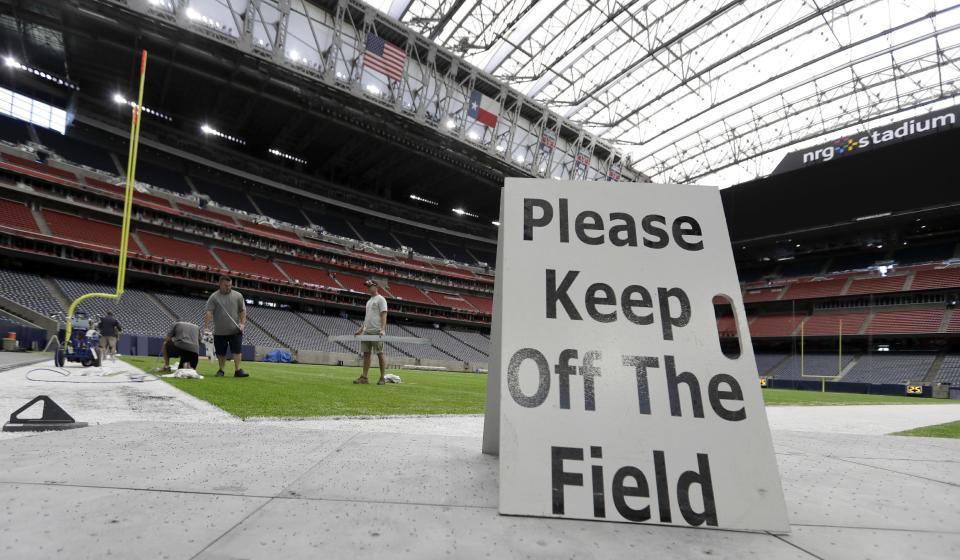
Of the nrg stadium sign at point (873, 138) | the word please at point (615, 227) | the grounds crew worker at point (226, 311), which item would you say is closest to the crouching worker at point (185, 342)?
the grounds crew worker at point (226, 311)

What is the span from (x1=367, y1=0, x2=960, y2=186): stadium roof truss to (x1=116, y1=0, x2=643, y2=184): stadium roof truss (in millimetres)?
1094

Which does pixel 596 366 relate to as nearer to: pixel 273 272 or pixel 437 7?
pixel 437 7

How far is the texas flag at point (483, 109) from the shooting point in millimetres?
26766

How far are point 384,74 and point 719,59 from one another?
1729 cm

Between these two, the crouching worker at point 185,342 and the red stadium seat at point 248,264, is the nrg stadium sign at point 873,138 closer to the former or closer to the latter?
the crouching worker at point 185,342

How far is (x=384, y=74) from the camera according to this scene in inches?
888

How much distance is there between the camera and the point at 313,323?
28953 mm

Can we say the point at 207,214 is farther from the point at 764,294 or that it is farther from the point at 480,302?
the point at 764,294

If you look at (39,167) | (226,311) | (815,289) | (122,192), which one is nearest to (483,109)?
(122,192)

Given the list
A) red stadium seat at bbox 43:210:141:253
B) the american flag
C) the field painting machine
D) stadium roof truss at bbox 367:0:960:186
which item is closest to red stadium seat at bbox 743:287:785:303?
stadium roof truss at bbox 367:0:960:186

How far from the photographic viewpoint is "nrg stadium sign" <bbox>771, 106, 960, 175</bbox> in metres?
23.7

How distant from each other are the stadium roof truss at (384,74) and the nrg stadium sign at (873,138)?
473 inches

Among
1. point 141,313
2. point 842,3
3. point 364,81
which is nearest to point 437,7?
point 364,81

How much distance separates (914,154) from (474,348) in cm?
2915
